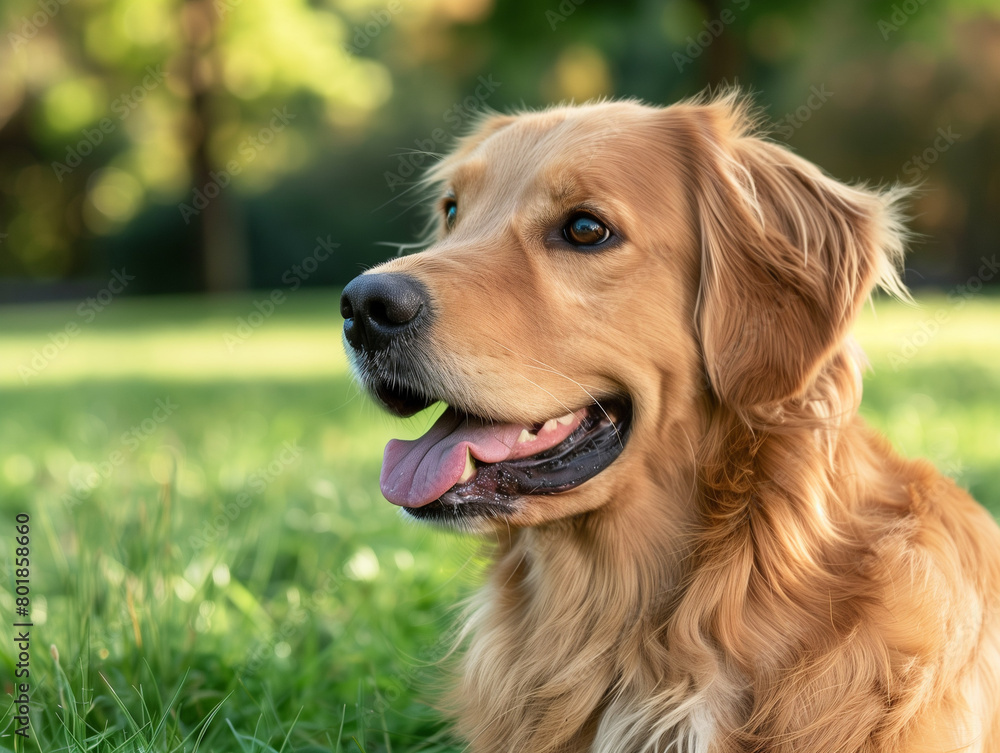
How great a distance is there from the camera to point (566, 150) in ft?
8.79

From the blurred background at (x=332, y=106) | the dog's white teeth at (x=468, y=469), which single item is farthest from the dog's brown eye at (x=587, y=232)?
the blurred background at (x=332, y=106)

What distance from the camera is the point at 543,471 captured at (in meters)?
2.46

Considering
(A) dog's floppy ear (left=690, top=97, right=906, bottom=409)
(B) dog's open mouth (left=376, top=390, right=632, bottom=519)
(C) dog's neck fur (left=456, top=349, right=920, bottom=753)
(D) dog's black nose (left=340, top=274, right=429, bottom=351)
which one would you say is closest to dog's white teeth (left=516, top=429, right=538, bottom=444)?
(B) dog's open mouth (left=376, top=390, right=632, bottom=519)

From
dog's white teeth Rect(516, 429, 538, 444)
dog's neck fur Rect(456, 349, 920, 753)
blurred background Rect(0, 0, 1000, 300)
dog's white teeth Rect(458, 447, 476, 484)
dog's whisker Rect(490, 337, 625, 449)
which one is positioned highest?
dog's whisker Rect(490, 337, 625, 449)

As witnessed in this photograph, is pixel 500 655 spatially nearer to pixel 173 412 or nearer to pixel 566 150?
pixel 566 150

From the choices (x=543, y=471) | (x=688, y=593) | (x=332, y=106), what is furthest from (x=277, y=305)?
(x=688, y=593)

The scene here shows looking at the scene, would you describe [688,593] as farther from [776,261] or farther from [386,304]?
[386,304]

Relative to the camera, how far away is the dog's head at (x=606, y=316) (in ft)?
7.93

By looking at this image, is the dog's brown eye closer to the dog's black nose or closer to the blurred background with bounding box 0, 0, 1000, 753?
the dog's black nose

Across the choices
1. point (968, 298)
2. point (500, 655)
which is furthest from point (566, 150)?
point (968, 298)

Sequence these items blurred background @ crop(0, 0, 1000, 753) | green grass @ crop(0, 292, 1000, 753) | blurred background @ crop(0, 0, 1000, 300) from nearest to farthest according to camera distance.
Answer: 1. green grass @ crop(0, 292, 1000, 753)
2. blurred background @ crop(0, 0, 1000, 753)
3. blurred background @ crop(0, 0, 1000, 300)

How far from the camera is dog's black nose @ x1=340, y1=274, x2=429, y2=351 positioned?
2.37m

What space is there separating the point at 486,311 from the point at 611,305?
35 cm

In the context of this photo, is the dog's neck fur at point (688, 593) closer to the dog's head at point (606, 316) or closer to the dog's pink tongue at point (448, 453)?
the dog's head at point (606, 316)
